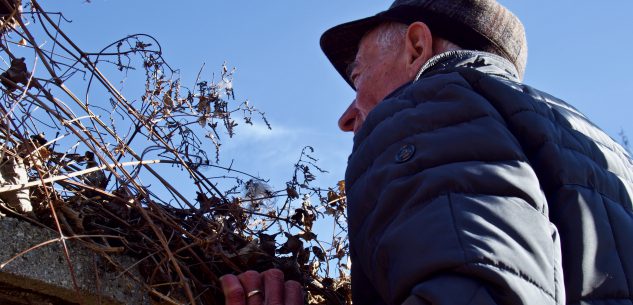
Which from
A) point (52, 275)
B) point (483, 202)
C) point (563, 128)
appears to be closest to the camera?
point (483, 202)

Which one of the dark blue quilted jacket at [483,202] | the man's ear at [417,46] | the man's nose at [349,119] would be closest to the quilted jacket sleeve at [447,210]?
the dark blue quilted jacket at [483,202]

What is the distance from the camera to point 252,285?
2531 mm

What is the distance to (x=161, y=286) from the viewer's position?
2.63 m

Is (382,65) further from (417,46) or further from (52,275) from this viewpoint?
(52,275)

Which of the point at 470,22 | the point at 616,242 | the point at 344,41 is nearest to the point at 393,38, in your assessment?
the point at 470,22

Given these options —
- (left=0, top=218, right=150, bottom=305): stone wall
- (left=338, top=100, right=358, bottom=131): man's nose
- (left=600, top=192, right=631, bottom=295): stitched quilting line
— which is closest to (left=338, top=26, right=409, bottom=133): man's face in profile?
(left=338, top=100, right=358, bottom=131): man's nose

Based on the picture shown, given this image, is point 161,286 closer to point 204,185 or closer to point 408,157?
point 204,185

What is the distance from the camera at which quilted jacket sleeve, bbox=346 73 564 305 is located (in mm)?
1651

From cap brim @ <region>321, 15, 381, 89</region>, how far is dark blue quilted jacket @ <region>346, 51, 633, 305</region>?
40.8 inches

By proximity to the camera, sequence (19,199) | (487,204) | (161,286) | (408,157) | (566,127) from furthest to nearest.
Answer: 1. (161,286)
2. (19,199)
3. (566,127)
4. (408,157)
5. (487,204)

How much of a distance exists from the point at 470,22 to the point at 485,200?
4.43 feet

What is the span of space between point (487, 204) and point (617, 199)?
18.6 inches

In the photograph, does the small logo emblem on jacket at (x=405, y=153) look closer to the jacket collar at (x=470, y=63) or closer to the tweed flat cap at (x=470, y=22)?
the jacket collar at (x=470, y=63)

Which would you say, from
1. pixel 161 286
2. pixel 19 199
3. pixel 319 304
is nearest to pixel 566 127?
pixel 319 304
